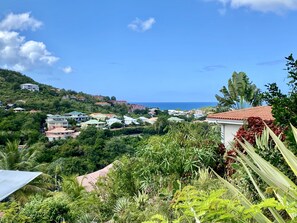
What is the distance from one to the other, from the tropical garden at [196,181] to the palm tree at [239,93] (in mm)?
10856

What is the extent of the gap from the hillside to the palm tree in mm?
59518

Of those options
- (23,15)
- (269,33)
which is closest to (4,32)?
(23,15)

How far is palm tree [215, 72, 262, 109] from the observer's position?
19891mm

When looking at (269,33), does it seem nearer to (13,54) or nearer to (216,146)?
(216,146)

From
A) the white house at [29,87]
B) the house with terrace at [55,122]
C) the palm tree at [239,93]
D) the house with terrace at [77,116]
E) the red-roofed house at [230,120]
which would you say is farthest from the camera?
the white house at [29,87]

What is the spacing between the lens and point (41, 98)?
86.1m

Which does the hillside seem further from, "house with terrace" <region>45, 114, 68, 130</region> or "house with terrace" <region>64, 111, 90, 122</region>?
"house with terrace" <region>45, 114, 68, 130</region>

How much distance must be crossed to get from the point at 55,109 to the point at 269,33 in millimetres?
79044

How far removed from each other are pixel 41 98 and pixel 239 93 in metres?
72.5

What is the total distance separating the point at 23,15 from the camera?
3416 cm

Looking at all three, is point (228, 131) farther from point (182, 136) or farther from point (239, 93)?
point (239, 93)

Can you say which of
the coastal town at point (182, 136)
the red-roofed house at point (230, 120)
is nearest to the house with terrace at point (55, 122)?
the coastal town at point (182, 136)

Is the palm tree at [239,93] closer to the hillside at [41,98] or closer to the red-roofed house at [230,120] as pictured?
the red-roofed house at [230,120]

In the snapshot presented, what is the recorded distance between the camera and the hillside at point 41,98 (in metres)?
78.7
